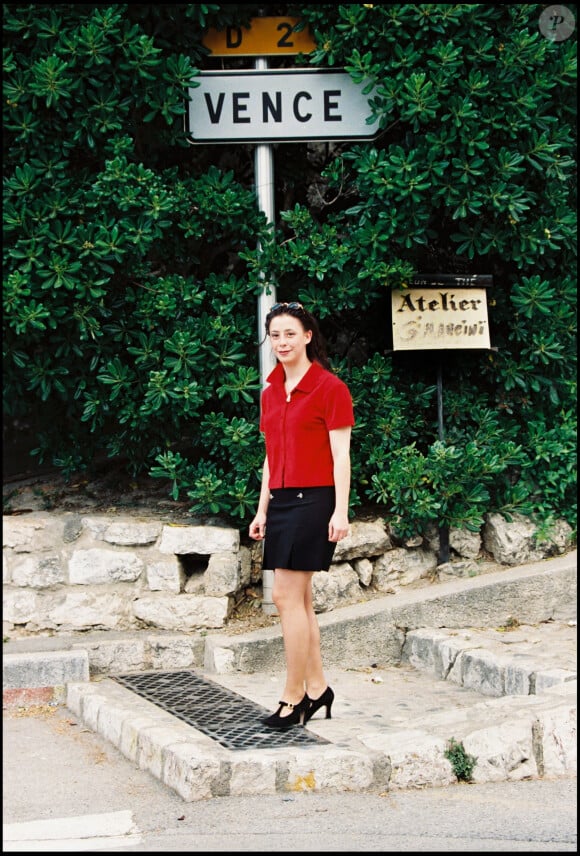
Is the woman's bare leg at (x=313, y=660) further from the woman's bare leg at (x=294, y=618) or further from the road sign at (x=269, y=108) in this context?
the road sign at (x=269, y=108)

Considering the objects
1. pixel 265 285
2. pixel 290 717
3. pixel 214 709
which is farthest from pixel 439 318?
pixel 290 717

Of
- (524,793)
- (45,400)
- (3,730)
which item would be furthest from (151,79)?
(524,793)

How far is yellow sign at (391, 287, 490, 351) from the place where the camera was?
25.9ft

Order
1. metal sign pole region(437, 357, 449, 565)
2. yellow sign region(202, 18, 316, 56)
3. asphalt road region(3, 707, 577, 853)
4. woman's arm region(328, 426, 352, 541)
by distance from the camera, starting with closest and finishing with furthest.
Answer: asphalt road region(3, 707, 577, 853), woman's arm region(328, 426, 352, 541), yellow sign region(202, 18, 316, 56), metal sign pole region(437, 357, 449, 565)

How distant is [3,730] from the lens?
631 centimetres

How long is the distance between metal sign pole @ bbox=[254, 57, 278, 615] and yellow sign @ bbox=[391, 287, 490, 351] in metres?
0.87

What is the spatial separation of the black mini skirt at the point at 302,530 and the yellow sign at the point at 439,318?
2514 mm

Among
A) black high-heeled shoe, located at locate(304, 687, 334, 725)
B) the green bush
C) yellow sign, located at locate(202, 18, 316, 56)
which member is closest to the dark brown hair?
black high-heeled shoe, located at locate(304, 687, 334, 725)

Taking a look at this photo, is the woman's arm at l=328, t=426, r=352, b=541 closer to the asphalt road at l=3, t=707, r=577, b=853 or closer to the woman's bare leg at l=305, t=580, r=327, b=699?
the woman's bare leg at l=305, t=580, r=327, b=699

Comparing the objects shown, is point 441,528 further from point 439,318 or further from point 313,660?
point 313,660

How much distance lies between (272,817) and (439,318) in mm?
4220

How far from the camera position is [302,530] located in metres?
5.54

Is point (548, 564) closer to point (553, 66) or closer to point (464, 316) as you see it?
point (464, 316)

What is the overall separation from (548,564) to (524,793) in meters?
3.16
